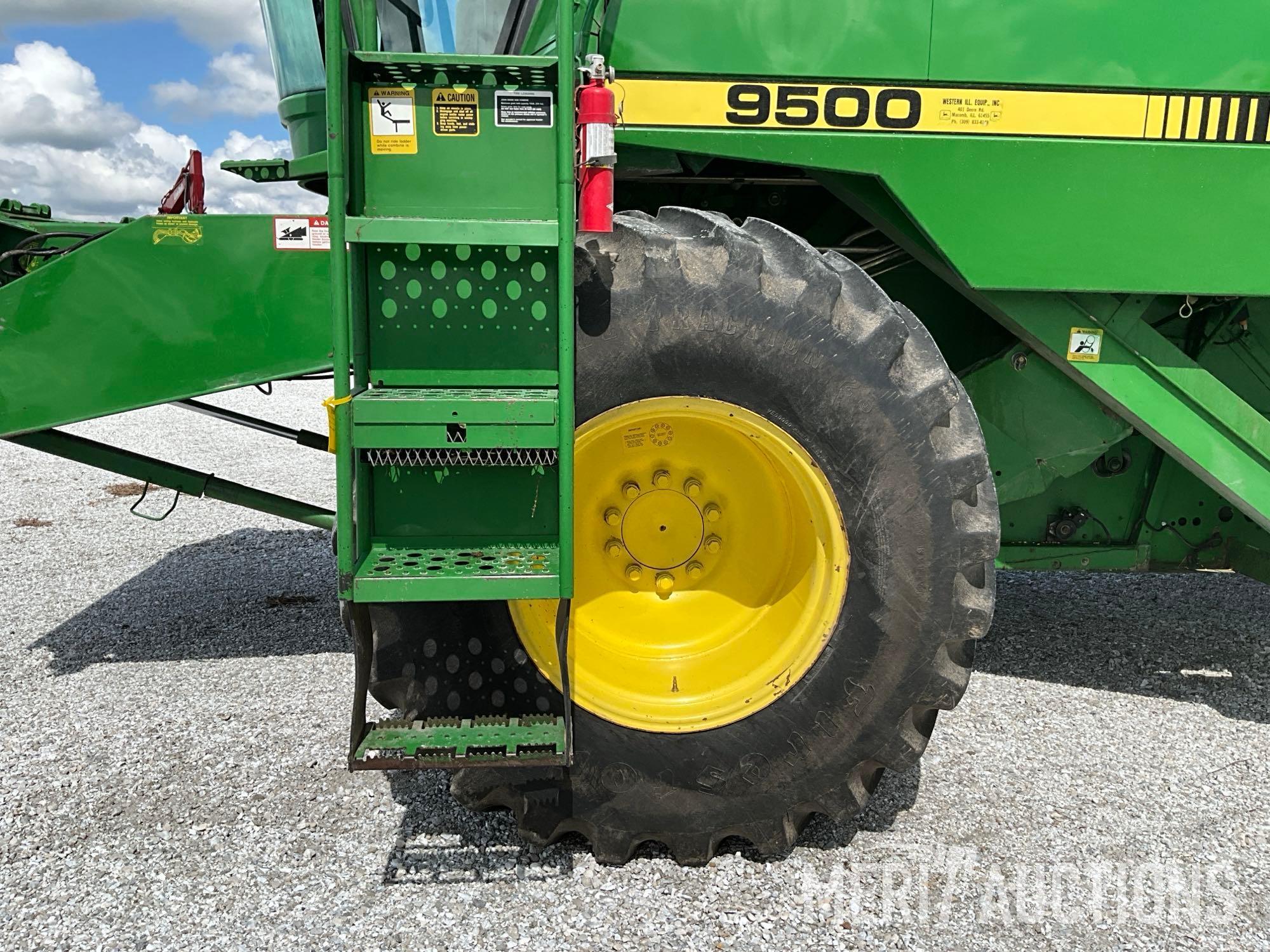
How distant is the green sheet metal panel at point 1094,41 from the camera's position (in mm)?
2537

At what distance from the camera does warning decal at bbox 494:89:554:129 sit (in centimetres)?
194

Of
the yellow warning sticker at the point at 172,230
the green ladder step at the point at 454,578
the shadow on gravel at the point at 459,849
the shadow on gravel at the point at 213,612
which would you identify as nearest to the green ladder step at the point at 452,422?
the green ladder step at the point at 454,578

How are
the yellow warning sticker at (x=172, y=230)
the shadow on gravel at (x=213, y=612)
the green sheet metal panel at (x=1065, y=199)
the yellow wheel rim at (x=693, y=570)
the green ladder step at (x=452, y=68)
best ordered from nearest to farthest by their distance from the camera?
the green ladder step at (x=452, y=68) < the yellow wheel rim at (x=693, y=570) < the green sheet metal panel at (x=1065, y=199) < the yellow warning sticker at (x=172, y=230) < the shadow on gravel at (x=213, y=612)

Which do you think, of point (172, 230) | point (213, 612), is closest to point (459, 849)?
point (172, 230)

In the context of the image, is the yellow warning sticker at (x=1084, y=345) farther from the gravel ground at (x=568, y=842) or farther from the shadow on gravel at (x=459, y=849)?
the shadow on gravel at (x=459, y=849)

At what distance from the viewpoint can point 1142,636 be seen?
397 centimetres

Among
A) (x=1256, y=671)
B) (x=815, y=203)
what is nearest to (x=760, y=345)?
(x=815, y=203)

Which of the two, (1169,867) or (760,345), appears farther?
(1169,867)

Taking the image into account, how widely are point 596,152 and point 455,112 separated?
1.03 feet

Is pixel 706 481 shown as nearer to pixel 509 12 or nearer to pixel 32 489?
pixel 509 12

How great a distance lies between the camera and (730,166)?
2.87 meters

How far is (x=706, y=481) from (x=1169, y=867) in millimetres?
1593

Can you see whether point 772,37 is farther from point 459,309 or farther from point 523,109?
point 459,309

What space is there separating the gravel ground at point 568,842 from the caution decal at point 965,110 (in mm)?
1920
